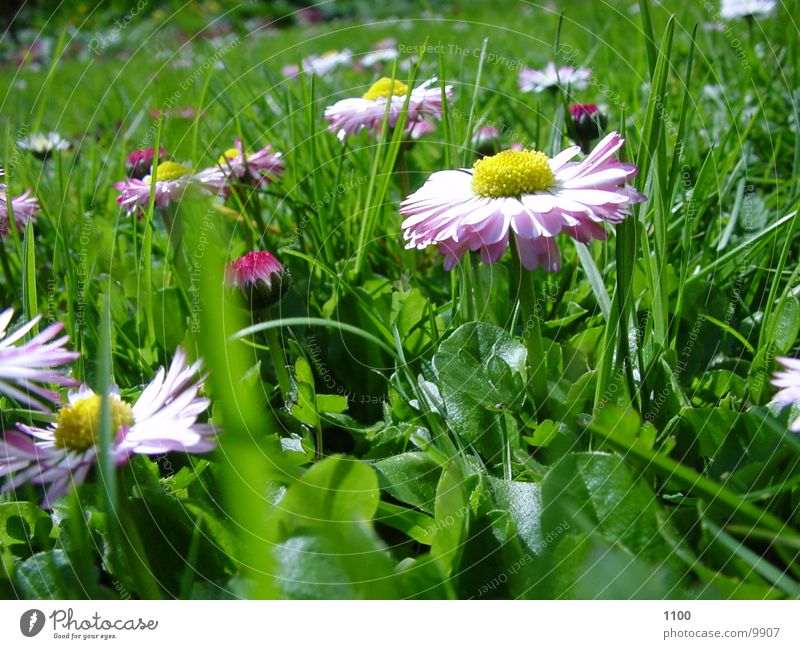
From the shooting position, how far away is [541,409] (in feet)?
1.32

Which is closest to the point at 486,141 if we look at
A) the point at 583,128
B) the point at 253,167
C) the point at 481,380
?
the point at 583,128

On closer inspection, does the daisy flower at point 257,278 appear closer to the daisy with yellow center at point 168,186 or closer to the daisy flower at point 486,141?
the daisy with yellow center at point 168,186

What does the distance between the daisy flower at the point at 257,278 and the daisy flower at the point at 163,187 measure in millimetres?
148

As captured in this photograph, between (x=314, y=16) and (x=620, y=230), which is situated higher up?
(x=314, y=16)

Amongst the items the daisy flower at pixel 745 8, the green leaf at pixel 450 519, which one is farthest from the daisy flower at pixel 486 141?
the daisy flower at pixel 745 8

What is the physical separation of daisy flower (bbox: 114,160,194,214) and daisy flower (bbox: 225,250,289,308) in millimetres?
148

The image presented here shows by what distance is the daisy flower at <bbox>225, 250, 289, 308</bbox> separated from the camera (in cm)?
40

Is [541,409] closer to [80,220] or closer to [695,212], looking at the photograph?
[695,212]

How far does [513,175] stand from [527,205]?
0.08 feet

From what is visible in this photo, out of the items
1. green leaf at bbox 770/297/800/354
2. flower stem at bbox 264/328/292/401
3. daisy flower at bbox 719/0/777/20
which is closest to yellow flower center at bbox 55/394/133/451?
flower stem at bbox 264/328/292/401

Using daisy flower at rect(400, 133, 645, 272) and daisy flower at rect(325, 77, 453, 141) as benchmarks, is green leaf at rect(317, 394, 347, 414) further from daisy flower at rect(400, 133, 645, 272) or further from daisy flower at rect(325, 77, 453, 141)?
daisy flower at rect(325, 77, 453, 141)

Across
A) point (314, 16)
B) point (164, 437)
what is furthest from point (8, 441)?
point (314, 16)

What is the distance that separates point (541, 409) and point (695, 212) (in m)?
0.23

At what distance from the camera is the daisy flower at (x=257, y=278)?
0.40 m
